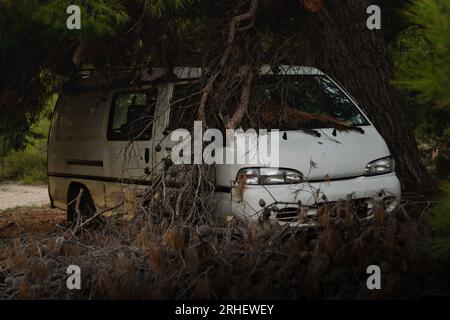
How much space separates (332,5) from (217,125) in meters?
2.15

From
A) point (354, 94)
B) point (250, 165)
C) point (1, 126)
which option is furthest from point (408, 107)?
point (1, 126)

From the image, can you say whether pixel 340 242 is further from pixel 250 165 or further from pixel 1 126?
pixel 1 126

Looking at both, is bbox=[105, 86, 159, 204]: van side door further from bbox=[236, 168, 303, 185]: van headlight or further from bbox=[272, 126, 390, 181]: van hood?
bbox=[272, 126, 390, 181]: van hood

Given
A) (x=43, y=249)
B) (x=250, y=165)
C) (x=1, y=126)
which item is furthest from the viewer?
(x=1, y=126)

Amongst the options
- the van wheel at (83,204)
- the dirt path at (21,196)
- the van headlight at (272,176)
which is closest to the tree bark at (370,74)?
the van headlight at (272,176)

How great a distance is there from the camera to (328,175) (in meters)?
5.69

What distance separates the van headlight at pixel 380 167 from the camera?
5.94 meters

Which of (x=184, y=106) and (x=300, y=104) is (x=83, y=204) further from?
(x=300, y=104)

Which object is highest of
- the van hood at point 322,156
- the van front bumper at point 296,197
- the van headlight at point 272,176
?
the van hood at point 322,156

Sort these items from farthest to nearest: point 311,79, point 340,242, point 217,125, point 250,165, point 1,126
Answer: point 1,126
point 311,79
point 217,125
point 250,165
point 340,242

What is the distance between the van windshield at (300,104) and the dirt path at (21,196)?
7.20 metres

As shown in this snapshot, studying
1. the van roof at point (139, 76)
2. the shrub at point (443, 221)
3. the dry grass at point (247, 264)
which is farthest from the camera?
the van roof at point (139, 76)

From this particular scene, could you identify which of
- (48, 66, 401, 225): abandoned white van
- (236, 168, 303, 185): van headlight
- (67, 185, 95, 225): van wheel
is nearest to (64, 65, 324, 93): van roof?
(48, 66, 401, 225): abandoned white van

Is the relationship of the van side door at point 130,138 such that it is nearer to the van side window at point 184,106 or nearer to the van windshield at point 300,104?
the van side window at point 184,106
